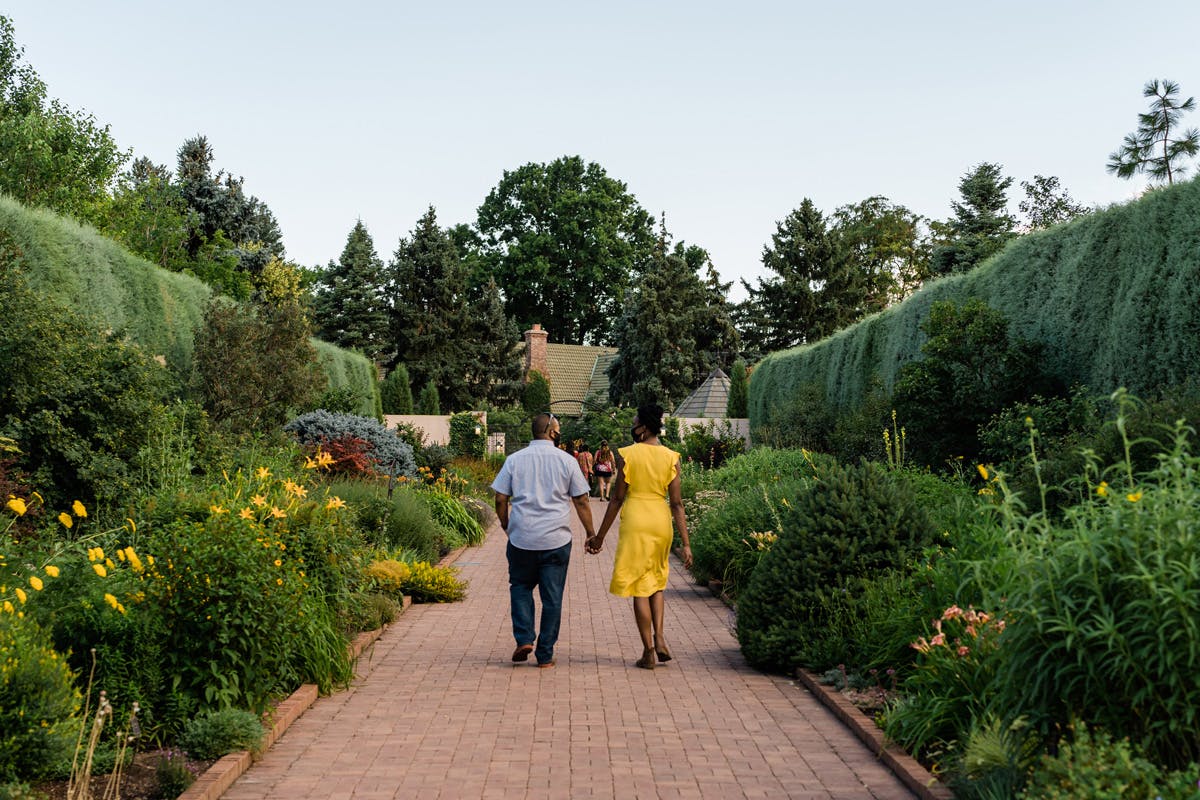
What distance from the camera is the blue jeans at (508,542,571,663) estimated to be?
28.0 ft

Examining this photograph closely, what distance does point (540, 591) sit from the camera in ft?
28.3

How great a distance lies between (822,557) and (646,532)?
133 centimetres

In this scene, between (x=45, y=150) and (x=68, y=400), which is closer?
(x=68, y=400)

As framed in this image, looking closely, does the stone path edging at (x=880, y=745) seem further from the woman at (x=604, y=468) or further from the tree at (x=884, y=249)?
the tree at (x=884, y=249)

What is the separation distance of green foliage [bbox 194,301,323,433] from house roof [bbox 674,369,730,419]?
2170 centimetres

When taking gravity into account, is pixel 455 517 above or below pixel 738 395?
below

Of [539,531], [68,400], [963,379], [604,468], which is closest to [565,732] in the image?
[539,531]

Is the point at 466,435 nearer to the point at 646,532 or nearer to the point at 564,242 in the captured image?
the point at 564,242

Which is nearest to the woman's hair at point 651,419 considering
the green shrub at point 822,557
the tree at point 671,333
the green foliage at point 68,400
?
the green shrub at point 822,557

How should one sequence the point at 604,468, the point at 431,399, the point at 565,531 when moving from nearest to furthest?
the point at 565,531 → the point at 604,468 → the point at 431,399

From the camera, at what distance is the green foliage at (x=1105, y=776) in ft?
12.0

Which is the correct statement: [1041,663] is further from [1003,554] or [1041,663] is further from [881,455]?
[881,455]

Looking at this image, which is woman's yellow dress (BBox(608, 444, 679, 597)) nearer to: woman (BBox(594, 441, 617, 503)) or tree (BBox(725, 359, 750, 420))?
woman (BBox(594, 441, 617, 503))

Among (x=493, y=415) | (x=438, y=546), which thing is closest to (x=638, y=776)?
(x=438, y=546)
